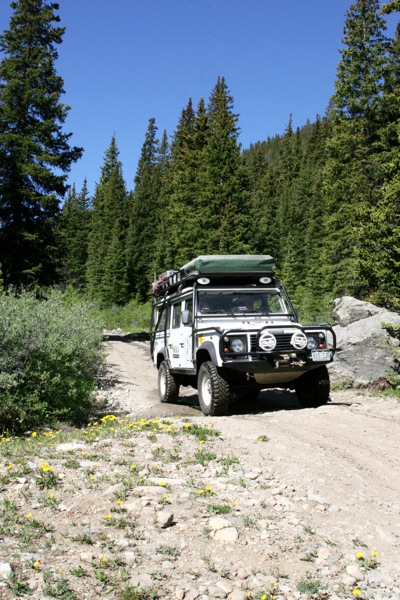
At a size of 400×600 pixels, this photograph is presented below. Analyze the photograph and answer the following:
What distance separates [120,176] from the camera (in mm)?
88062

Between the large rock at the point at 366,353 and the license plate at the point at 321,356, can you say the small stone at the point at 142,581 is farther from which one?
the large rock at the point at 366,353

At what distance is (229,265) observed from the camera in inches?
391

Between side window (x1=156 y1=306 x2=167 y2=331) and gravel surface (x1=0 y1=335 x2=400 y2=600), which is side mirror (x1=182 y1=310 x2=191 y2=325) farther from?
side window (x1=156 y1=306 x2=167 y2=331)

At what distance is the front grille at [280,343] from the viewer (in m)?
8.28

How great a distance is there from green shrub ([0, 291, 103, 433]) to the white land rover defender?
83.7 inches

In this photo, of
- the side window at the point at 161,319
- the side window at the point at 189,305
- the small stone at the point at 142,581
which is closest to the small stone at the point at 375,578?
the small stone at the point at 142,581

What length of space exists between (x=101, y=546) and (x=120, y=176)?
8841 centimetres

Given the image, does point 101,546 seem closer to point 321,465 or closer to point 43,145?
point 321,465

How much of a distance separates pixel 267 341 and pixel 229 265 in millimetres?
2238

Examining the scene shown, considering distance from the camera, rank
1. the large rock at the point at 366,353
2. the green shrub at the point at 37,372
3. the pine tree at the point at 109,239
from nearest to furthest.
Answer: the green shrub at the point at 37,372 < the large rock at the point at 366,353 < the pine tree at the point at 109,239

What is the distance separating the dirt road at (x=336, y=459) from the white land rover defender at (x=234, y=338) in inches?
23.0

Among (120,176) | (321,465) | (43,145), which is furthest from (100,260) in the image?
(321,465)

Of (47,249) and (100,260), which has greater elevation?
(100,260)

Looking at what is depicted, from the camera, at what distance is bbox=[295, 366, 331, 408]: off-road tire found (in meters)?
9.20
